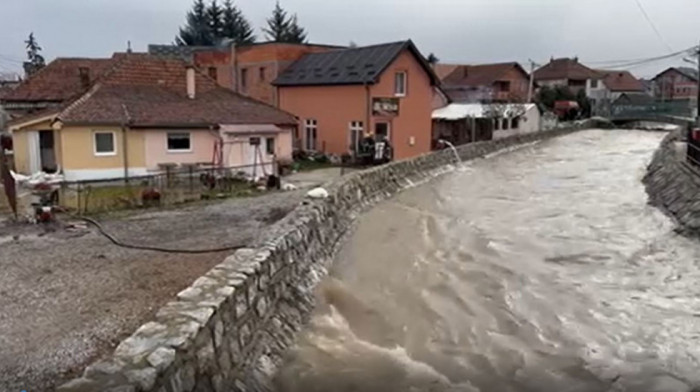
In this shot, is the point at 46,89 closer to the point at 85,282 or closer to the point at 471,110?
the point at 471,110

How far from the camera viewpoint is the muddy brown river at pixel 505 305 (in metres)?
6.41

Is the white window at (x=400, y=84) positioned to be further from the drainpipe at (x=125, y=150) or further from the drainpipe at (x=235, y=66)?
the drainpipe at (x=125, y=150)

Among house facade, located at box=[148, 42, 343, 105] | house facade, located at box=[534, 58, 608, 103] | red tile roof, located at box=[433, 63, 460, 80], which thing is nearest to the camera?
house facade, located at box=[148, 42, 343, 105]

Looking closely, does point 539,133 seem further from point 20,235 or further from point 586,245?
point 20,235

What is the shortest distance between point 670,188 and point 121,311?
53.6 feet

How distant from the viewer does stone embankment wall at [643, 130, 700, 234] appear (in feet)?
46.4

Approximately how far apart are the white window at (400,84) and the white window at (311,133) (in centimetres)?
482

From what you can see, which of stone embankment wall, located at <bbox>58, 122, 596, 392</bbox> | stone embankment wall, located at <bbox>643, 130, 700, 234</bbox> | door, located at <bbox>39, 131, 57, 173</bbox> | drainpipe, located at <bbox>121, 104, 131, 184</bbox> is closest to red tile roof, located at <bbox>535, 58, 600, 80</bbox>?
stone embankment wall, located at <bbox>643, 130, 700, 234</bbox>

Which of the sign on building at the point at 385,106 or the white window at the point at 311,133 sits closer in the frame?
the sign on building at the point at 385,106

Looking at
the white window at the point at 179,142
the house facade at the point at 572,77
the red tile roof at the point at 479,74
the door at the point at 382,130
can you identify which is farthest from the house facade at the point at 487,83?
the white window at the point at 179,142

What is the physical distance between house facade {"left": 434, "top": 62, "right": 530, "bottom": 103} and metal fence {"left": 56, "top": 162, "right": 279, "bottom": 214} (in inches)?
1288

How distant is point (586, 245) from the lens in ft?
40.9

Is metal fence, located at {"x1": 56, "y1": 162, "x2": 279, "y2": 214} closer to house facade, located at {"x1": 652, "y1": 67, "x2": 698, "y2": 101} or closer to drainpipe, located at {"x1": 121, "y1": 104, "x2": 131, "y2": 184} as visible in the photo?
drainpipe, located at {"x1": 121, "y1": 104, "x2": 131, "y2": 184}

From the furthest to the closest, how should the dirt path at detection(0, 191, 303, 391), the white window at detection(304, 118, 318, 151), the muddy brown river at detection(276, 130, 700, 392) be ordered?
the white window at detection(304, 118, 318, 151) < the muddy brown river at detection(276, 130, 700, 392) < the dirt path at detection(0, 191, 303, 391)
